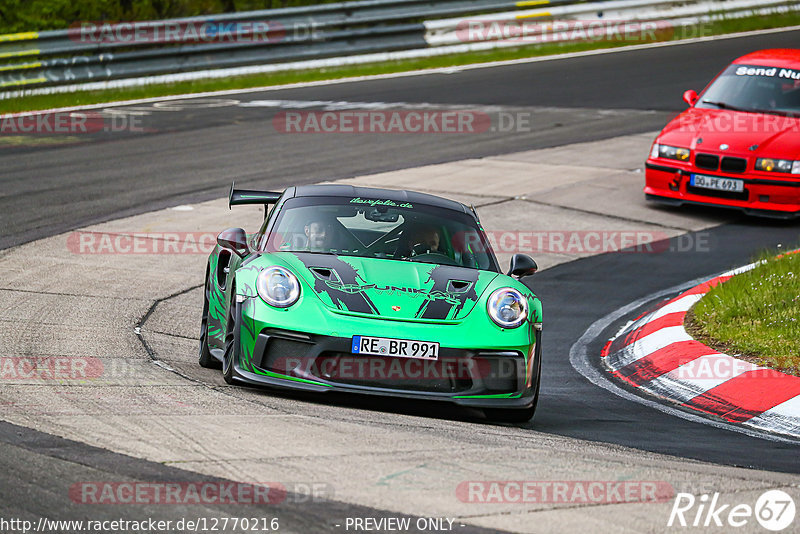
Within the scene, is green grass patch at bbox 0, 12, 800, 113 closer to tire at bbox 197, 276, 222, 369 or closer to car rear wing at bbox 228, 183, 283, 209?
car rear wing at bbox 228, 183, 283, 209

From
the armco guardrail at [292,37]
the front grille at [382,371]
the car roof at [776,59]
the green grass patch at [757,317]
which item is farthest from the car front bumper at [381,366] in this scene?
the armco guardrail at [292,37]

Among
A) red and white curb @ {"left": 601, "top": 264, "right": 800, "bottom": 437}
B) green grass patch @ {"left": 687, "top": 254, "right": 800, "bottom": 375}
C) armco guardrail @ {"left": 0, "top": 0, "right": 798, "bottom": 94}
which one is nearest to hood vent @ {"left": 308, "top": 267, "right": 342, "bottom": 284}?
red and white curb @ {"left": 601, "top": 264, "right": 800, "bottom": 437}

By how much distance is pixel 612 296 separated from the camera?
1014cm

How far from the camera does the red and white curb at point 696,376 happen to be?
6879mm

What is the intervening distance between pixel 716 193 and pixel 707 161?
36cm

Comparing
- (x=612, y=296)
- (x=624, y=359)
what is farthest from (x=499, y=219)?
(x=624, y=359)

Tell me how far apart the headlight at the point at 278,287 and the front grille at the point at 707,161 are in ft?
24.9

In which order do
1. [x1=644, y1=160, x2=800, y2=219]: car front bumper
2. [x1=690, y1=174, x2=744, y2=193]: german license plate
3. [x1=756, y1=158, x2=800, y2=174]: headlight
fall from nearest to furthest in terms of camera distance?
[x1=756, y1=158, x2=800, y2=174]: headlight
[x1=644, y1=160, x2=800, y2=219]: car front bumper
[x1=690, y1=174, x2=744, y2=193]: german license plate

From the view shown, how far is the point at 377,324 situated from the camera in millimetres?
5953

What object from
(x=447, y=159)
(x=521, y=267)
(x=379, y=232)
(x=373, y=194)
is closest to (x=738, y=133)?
(x=447, y=159)

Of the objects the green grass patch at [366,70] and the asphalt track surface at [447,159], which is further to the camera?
the green grass patch at [366,70]

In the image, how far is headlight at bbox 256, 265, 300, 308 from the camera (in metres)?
6.12

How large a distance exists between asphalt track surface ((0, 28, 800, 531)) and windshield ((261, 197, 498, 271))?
41.4 inches

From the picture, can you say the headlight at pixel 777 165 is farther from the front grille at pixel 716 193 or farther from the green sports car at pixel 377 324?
the green sports car at pixel 377 324
